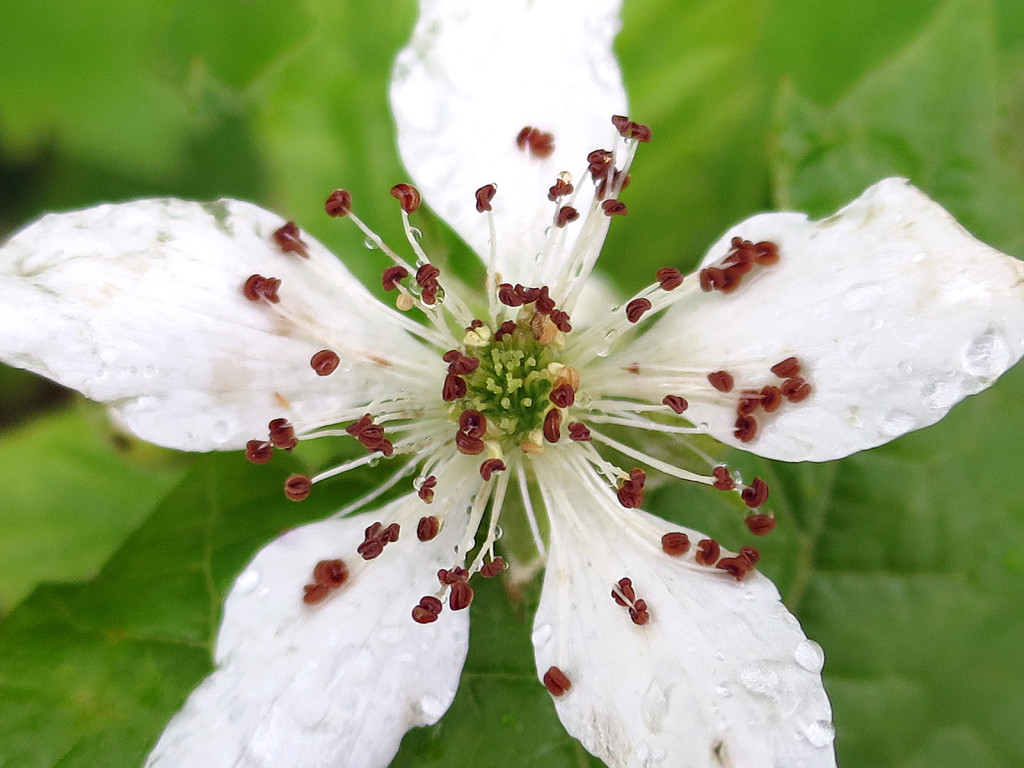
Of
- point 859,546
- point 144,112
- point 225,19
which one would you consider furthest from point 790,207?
point 144,112

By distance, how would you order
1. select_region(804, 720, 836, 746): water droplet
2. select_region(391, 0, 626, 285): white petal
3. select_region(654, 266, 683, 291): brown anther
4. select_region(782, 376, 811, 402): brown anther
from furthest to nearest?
select_region(391, 0, 626, 285): white petal
select_region(654, 266, 683, 291): brown anther
select_region(782, 376, 811, 402): brown anther
select_region(804, 720, 836, 746): water droplet

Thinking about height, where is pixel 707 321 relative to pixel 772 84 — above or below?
below

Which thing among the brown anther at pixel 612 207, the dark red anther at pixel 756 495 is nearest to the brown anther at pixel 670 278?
the brown anther at pixel 612 207

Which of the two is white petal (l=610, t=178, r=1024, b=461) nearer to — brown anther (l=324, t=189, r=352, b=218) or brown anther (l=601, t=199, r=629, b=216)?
brown anther (l=601, t=199, r=629, b=216)

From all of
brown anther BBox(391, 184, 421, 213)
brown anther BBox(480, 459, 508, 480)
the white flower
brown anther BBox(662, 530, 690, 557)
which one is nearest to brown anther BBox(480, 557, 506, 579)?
the white flower

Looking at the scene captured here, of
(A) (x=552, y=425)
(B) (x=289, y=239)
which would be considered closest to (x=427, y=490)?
(A) (x=552, y=425)

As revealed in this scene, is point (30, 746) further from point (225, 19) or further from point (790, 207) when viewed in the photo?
point (225, 19)
